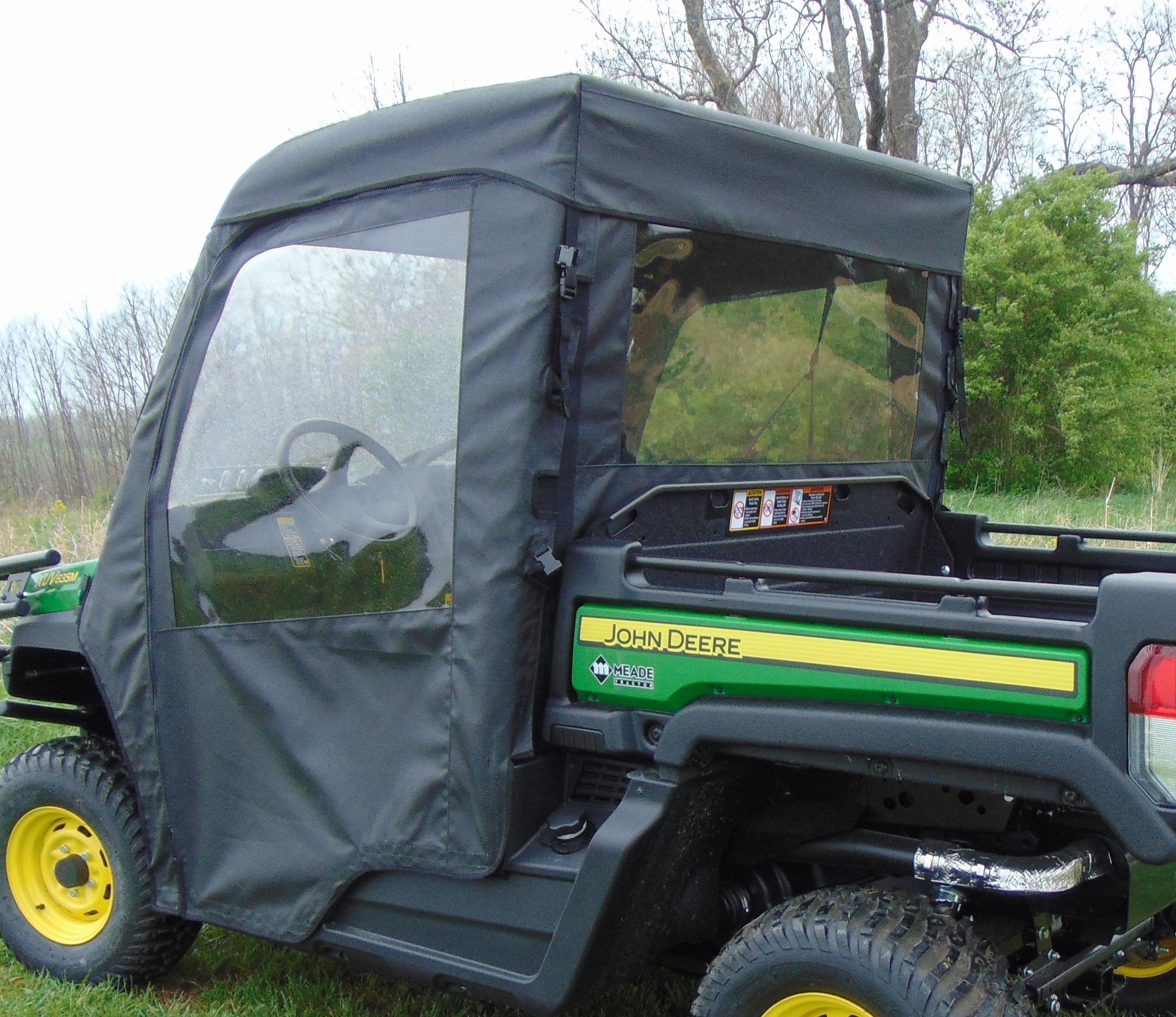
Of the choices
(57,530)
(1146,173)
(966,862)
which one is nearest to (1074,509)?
(57,530)

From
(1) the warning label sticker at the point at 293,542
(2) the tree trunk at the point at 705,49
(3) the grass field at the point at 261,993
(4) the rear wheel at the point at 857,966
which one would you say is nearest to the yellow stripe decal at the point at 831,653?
(4) the rear wheel at the point at 857,966

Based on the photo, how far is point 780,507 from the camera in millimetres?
3141

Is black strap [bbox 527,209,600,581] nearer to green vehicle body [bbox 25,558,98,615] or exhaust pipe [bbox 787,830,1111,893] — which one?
exhaust pipe [bbox 787,830,1111,893]

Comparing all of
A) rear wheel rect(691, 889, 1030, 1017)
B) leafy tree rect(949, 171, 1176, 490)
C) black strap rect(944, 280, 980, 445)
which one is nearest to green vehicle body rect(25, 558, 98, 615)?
rear wheel rect(691, 889, 1030, 1017)

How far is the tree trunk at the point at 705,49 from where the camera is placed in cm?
1507

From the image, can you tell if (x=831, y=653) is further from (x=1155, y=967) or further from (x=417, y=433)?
(x=1155, y=967)

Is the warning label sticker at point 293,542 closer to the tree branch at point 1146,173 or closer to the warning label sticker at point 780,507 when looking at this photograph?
the warning label sticker at point 780,507

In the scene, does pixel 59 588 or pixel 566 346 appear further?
pixel 59 588

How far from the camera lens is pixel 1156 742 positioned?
1.93 meters

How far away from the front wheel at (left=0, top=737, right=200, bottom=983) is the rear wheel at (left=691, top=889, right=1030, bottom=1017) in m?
1.69

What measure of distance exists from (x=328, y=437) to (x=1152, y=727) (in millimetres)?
1847

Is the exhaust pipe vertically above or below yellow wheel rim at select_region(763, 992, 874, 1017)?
A: above

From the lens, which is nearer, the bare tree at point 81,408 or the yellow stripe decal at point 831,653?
the yellow stripe decal at point 831,653

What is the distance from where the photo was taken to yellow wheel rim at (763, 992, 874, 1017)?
2.19 metres
